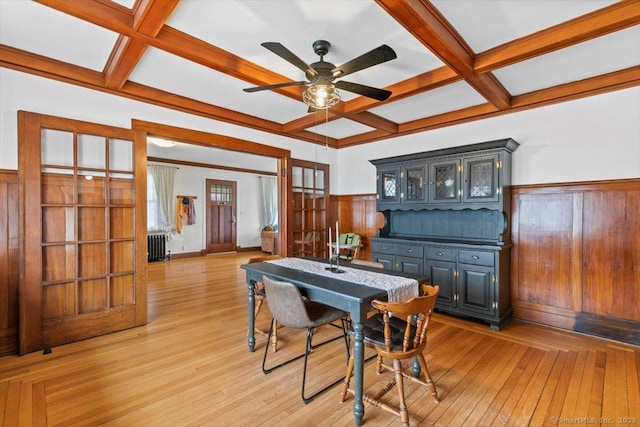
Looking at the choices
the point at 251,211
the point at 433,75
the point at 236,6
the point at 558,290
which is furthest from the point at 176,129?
the point at 251,211

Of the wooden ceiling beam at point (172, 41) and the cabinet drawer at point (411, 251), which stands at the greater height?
the wooden ceiling beam at point (172, 41)

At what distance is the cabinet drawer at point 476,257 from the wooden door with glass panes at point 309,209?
2.43 m

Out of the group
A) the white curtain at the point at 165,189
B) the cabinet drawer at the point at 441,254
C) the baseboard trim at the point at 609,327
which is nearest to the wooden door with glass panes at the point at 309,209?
the cabinet drawer at the point at 441,254

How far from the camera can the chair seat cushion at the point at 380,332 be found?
6.18ft

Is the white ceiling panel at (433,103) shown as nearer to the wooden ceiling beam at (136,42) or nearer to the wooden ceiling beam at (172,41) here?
the wooden ceiling beam at (172,41)

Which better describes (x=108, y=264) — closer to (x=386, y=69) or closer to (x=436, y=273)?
(x=386, y=69)

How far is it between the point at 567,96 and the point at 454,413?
3.25 m

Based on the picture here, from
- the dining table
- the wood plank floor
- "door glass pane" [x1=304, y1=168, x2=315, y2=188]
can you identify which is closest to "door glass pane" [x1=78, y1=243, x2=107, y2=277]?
the wood plank floor

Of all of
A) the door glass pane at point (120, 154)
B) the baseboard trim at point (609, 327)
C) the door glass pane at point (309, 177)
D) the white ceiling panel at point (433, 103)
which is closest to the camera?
the baseboard trim at point (609, 327)

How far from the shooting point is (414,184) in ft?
13.4

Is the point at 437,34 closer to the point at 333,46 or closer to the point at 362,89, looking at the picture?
the point at 362,89

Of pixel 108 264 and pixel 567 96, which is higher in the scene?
pixel 567 96

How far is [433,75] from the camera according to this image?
2.80 meters

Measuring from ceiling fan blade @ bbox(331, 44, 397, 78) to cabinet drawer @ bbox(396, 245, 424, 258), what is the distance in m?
2.48
